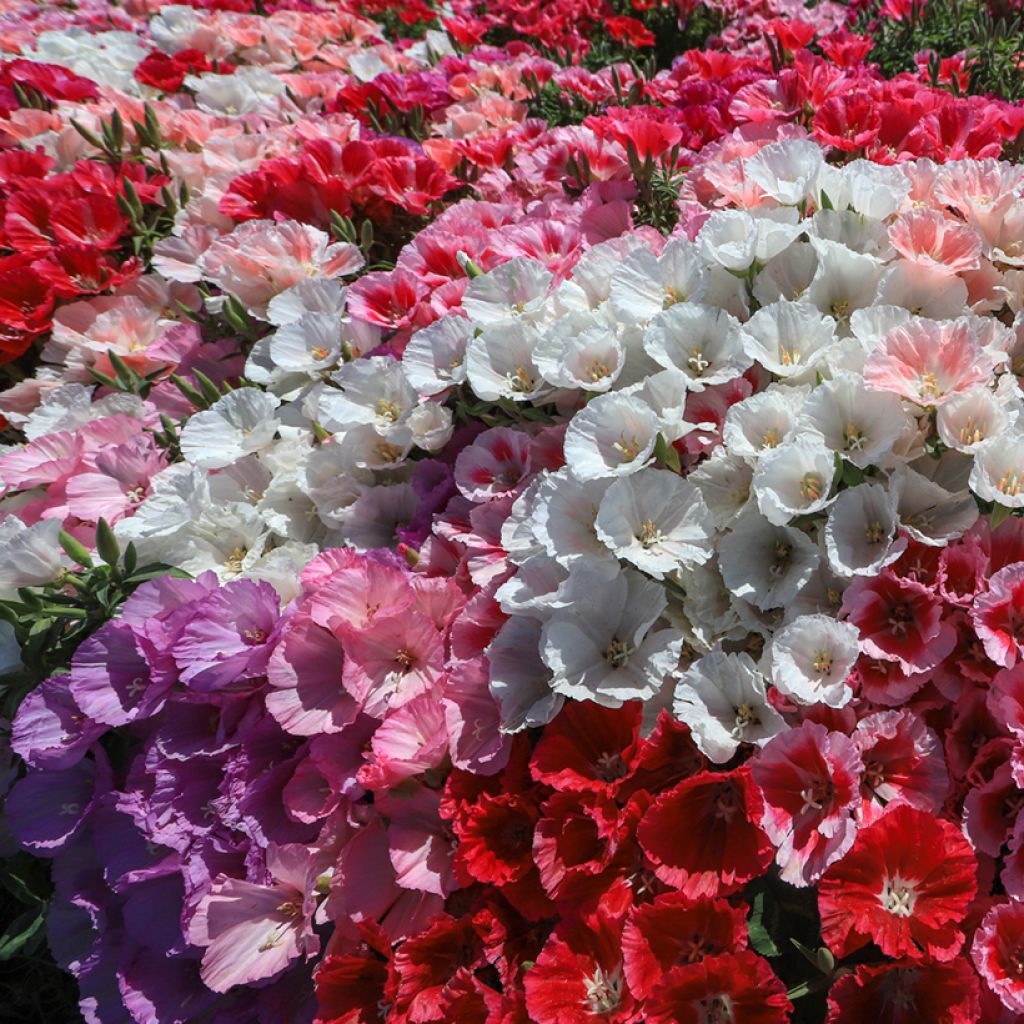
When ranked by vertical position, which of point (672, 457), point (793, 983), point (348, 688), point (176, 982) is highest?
point (672, 457)

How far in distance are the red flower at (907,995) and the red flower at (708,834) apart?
153mm

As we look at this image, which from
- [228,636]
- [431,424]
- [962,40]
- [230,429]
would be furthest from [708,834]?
[962,40]

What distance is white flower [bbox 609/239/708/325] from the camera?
152cm

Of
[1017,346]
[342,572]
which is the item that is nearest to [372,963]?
[342,572]

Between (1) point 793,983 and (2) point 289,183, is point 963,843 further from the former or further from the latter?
(2) point 289,183

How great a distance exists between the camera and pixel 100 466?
1771 mm

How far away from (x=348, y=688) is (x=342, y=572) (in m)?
0.18

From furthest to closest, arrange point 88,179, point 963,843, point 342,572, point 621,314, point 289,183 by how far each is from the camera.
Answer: point 88,179 < point 289,183 < point 621,314 < point 342,572 < point 963,843

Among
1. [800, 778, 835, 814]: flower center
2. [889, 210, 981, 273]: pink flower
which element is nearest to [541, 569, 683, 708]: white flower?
[800, 778, 835, 814]: flower center

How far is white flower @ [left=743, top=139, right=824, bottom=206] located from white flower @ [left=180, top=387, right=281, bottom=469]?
1.00 meters

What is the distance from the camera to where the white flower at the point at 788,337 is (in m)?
1.34

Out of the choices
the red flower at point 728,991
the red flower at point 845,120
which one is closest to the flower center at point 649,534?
the red flower at point 728,991

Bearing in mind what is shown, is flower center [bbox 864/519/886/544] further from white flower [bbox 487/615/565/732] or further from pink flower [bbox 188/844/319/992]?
pink flower [bbox 188/844/319/992]

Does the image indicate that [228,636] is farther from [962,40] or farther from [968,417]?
[962,40]
